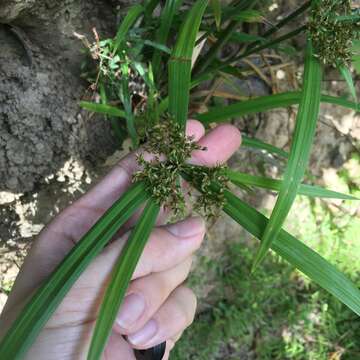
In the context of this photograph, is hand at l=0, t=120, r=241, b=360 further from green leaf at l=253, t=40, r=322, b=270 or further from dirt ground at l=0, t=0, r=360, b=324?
dirt ground at l=0, t=0, r=360, b=324

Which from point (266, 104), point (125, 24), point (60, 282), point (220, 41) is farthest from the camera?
point (220, 41)

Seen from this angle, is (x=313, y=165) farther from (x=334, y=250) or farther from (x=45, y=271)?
(x=45, y=271)

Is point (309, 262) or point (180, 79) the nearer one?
point (309, 262)

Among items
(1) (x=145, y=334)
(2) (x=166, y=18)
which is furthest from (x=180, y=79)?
(1) (x=145, y=334)

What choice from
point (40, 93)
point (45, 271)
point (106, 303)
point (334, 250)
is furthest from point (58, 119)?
point (334, 250)

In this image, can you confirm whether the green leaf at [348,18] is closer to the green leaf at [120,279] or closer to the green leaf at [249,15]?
the green leaf at [249,15]

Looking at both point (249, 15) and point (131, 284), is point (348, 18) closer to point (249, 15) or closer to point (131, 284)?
point (249, 15)
